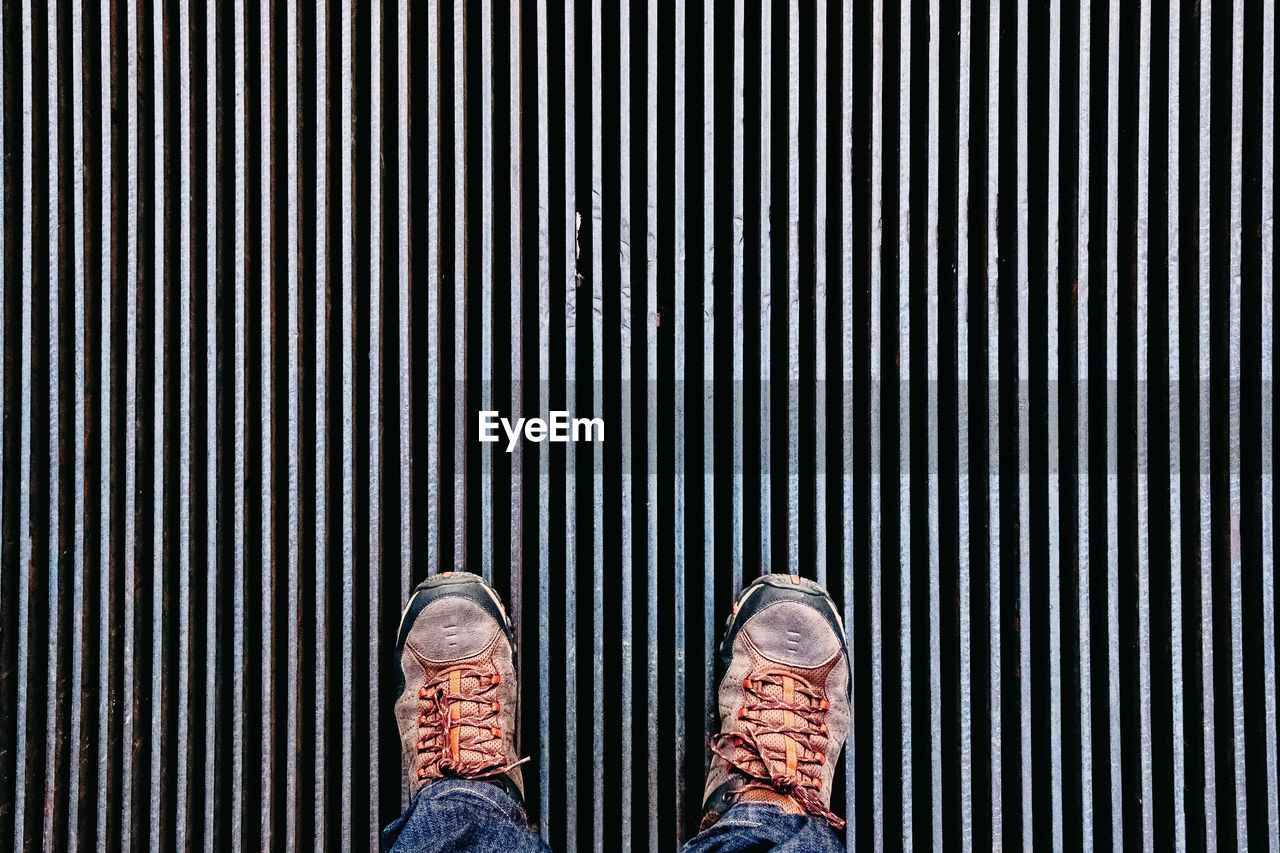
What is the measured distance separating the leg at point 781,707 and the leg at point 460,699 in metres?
0.27

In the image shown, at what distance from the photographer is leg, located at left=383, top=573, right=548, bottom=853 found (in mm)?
Answer: 973

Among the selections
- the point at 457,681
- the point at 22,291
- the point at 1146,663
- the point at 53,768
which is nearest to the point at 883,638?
the point at 1146,663

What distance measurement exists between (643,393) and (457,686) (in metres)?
0.47

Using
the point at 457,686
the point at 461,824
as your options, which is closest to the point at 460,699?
the point at 457,686

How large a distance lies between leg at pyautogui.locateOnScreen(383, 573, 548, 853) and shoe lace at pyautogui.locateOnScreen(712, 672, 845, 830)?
284mm

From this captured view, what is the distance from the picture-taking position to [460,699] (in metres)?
1.00

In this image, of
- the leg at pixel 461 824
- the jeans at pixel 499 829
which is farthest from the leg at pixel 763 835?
the leg at pixel 461 824

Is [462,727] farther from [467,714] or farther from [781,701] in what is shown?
[781,701]

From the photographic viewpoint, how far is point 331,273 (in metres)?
1.02

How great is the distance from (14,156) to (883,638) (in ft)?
4.39

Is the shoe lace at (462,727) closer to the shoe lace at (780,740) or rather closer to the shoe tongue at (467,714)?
the shoe tongue at (467,714)

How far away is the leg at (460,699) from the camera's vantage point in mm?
973

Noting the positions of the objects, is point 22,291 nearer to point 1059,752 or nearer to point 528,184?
point 528,184

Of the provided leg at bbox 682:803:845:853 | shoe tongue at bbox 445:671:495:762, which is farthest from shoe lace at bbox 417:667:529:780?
leg at bbox 682:803:845:853
